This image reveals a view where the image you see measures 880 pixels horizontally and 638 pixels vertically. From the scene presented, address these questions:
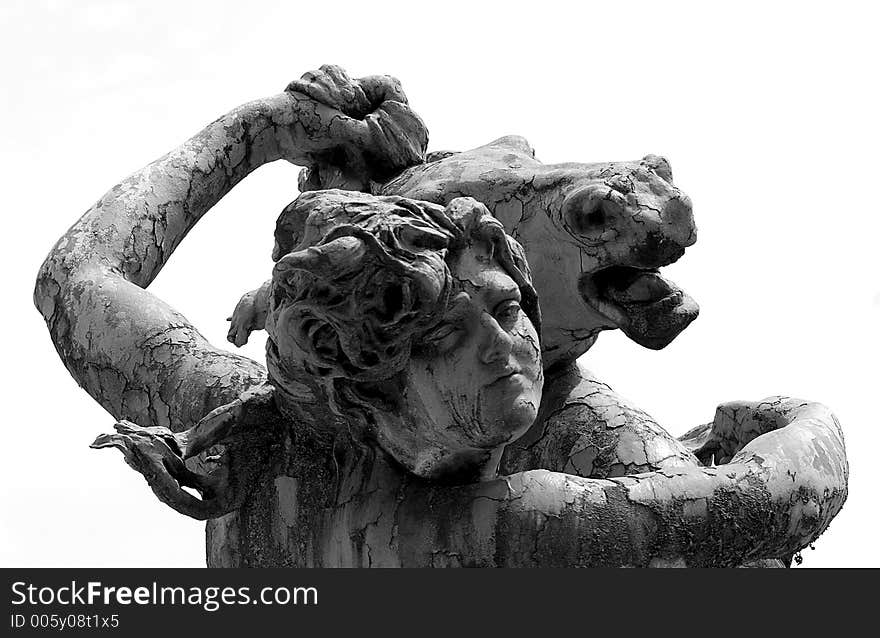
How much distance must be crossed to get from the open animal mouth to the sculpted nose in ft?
2.07

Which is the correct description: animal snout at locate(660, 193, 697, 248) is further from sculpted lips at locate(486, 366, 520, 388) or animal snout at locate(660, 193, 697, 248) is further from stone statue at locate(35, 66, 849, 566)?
sculpted lips at locate(486, 366, 520, 388)

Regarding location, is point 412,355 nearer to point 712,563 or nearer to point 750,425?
point 712,563

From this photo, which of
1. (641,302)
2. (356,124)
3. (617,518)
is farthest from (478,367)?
(356,124)

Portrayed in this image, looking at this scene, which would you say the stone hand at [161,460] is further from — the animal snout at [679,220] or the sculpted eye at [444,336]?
the animal snout at [679,220]

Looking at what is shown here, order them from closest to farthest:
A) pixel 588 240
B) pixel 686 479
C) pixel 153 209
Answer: pixel 686 479, pixel 588 240, pixel 153 209

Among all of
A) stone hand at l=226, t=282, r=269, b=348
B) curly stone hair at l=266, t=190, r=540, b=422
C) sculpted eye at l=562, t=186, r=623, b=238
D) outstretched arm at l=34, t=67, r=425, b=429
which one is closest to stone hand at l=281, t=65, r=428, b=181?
outstretched arm at l=34, t=67, r=425, b=429

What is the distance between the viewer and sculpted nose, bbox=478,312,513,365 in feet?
6.72

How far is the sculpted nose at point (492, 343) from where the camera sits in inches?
80.6

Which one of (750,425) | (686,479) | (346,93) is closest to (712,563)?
(686,479)

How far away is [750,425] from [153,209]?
134 cm

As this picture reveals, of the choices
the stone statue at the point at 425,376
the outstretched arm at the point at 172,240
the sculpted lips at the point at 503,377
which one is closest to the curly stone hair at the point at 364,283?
the stone statue at the point at 425,376

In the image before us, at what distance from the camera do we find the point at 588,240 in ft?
8.54

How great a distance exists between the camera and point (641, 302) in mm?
2646

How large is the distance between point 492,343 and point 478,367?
0.04 meters
